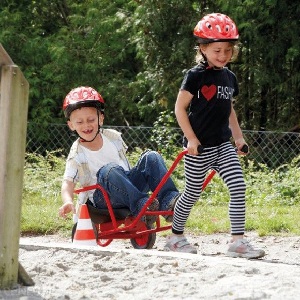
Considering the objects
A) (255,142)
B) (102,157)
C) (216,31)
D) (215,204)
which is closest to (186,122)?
(216,31)

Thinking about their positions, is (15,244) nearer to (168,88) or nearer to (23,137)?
(23,137)

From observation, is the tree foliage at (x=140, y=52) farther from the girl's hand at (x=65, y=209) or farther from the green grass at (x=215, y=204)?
the girl's hand at (x=65, y=209)

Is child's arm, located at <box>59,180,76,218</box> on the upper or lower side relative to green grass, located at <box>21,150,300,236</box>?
upper

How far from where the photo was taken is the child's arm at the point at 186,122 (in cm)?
632

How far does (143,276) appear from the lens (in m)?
4.90

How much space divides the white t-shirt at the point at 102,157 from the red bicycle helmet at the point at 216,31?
1.23m

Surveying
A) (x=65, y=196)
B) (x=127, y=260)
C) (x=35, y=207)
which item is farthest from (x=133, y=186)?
(x=35, y=207)

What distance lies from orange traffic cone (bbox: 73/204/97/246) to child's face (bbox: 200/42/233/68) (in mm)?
1440

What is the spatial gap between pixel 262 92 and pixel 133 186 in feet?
36.7

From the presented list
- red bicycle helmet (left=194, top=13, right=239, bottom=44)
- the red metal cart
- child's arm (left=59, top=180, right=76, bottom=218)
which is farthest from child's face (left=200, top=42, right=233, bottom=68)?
child's arm (left=59, top=180, right=76, bottom=218)

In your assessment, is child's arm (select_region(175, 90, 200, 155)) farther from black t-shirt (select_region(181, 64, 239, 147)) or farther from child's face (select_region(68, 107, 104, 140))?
child's face (select_region(68, 107, 104, 140))

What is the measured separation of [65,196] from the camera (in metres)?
6.64

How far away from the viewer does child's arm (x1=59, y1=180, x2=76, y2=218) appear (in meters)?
6.29

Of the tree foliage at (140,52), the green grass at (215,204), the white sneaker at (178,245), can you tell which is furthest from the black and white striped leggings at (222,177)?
the tree foliage at (140,52)
